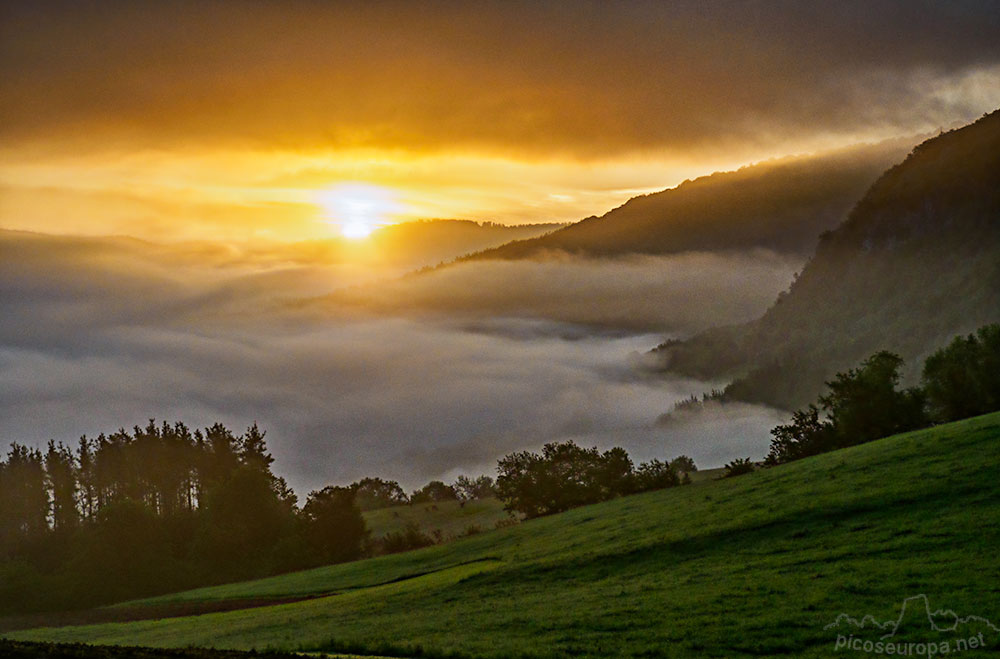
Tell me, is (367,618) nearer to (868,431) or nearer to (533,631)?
(533,631)

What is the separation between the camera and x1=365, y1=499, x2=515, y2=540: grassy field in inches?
6313

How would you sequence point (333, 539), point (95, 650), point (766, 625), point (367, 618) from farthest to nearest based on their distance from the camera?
point (333, 539)
point (367, 618)
point (766, 625)
point (95, 650)

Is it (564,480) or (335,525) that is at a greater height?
(335,525)

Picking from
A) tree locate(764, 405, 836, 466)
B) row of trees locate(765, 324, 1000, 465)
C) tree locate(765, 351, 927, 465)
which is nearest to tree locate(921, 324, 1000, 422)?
row of trees locate(765, 324, 1000, 465)

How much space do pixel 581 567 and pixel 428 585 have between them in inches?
546

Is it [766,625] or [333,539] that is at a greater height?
[333,539]

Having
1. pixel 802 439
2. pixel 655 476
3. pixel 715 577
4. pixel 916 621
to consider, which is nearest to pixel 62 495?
pixel 655 476

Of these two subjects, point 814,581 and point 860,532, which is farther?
point 860,532

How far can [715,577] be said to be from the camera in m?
44.8

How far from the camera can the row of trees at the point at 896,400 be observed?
94.4 m

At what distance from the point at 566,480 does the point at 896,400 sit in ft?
125

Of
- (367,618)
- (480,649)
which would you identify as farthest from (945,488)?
(367,618)

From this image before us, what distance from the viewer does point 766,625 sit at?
3419 centimetres

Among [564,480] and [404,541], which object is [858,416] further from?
[404,541]
